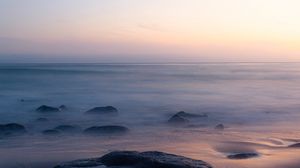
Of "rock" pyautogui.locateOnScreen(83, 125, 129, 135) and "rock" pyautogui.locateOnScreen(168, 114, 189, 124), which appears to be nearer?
"rock" pyautogui.locateOnScreen(83, 125, 129, 135)

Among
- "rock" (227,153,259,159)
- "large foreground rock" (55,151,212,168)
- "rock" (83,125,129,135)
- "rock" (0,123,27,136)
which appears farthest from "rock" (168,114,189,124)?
"large foreground rock" (55,151,212,168)

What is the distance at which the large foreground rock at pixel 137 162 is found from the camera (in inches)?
332

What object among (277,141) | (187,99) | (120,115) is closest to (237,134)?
(277,141)

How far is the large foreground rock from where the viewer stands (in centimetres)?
843

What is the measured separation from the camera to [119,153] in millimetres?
8883

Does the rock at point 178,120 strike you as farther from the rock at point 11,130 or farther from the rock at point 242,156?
the rock at point 242,156

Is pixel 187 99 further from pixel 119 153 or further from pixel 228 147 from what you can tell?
pixel 119 153

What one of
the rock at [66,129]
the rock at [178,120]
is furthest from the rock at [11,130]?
the rock at [178,120]

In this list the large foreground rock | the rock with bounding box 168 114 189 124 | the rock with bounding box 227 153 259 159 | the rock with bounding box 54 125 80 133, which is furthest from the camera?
the rock with bounding box 168 114 189 124

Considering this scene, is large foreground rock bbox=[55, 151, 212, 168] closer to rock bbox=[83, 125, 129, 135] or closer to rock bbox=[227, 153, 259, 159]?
rock bbox=[227, 153, 259, 159]

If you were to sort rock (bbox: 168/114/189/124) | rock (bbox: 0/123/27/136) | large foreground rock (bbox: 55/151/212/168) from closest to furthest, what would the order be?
large foreground rock (bbox: 55/151/212/168), rock (bbox: 0/123/27/136), rock (bbox: 168/114/189/124)

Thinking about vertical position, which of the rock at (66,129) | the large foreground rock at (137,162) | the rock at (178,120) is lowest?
the large foreground rock at (137,162)

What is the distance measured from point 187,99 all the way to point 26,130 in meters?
18.7

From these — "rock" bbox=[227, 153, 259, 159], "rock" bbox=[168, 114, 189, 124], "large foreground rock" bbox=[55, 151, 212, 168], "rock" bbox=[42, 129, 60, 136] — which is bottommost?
"large foreground rock" bbox=[55, 151, 212, 168]
